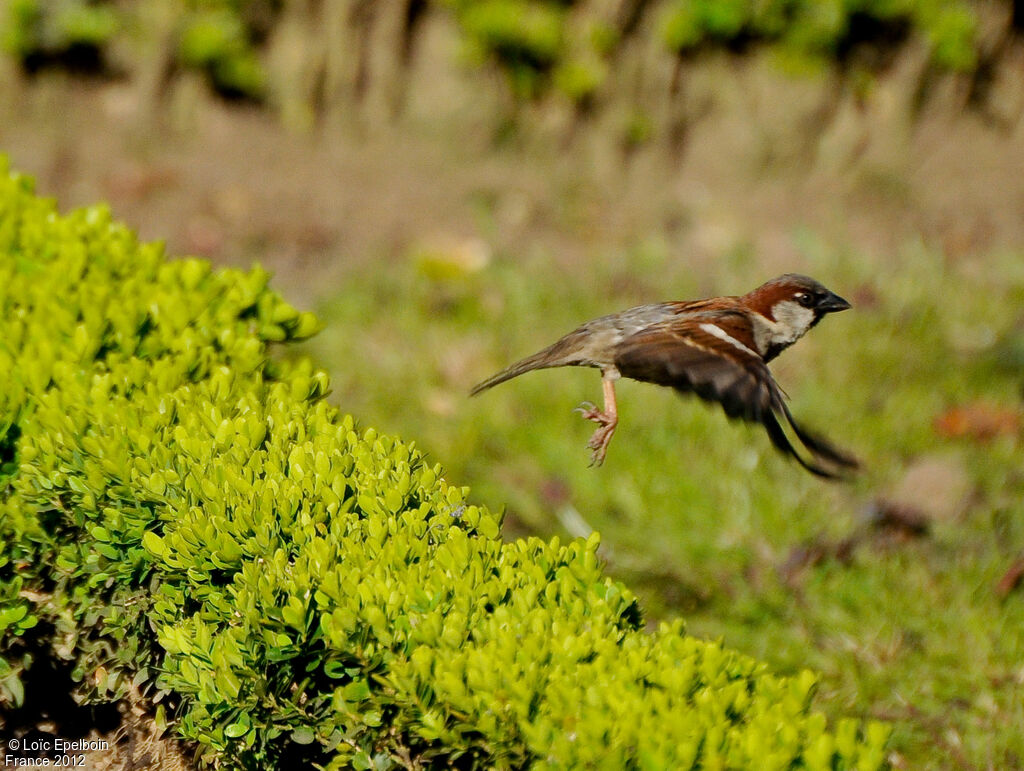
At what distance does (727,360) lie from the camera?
3080mm

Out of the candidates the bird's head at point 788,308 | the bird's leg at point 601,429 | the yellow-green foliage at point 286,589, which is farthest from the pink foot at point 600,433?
the yellow-green foliage at point 286,589

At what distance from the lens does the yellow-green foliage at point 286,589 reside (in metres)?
2.27

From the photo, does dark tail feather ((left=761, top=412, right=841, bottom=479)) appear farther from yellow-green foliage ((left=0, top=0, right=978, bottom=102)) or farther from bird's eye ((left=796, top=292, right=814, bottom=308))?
yellow-green foliage ((left=0, top=0, right=978, bottom=102))

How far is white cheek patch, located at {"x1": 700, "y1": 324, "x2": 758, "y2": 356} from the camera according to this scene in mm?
3229

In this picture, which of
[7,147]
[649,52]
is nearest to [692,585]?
[649,52]

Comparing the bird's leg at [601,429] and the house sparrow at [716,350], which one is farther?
the bird's leg at [601,429]

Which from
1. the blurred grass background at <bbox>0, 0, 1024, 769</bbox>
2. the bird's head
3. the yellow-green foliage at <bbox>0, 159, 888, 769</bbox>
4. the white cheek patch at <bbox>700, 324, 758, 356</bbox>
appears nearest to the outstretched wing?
the white cheek patch at <bbox>700, 324, 758, 356</bbox>

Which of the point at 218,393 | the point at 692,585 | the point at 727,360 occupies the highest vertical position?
the point at 727,360

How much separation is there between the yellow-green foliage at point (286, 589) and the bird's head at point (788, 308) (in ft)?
3.70

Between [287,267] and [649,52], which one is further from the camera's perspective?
[649,52]

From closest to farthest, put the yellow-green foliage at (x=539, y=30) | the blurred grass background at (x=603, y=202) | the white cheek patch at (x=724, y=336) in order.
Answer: the white cheek patch at (x=724, y=336) → the blurred grass background at (x=603, y=202) → the yellow-green foliage at (x=539, y=30)

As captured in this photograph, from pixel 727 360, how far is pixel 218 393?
1.28 meters

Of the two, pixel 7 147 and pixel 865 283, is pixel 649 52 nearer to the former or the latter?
pixel 865 283

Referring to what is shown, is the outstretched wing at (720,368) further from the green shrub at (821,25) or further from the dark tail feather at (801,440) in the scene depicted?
the green shrub at (821,25)
